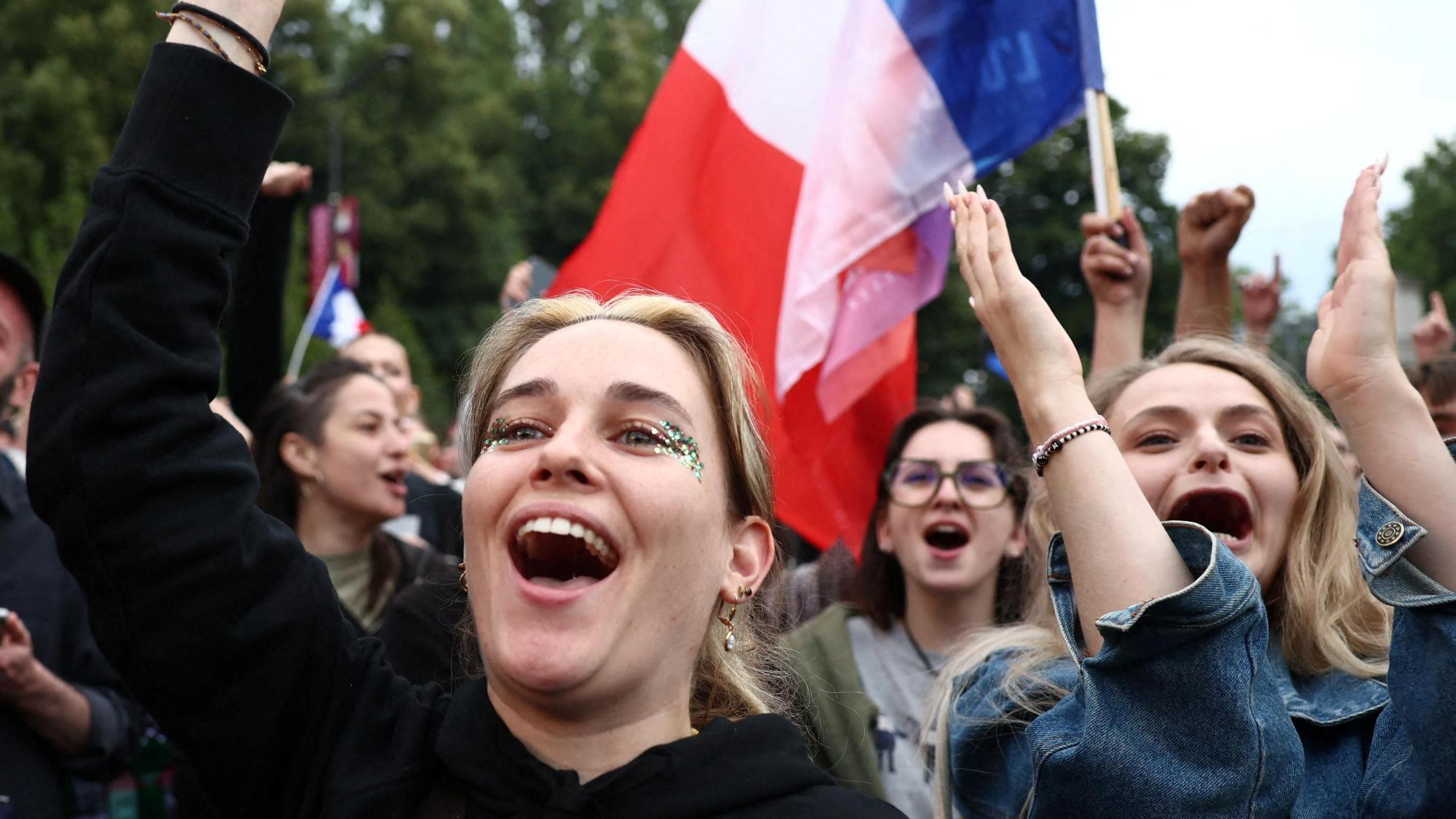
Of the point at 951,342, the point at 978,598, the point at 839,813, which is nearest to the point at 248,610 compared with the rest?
the point at 839,813

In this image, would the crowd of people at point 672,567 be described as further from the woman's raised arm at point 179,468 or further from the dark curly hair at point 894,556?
the dark curly hair at point 894,556

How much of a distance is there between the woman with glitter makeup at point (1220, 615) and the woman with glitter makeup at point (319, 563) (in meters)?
0.40

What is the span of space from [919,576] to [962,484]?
320 millimetres

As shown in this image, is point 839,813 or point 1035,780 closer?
point 839,813

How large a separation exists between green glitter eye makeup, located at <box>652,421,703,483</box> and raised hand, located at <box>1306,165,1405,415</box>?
0.97 metres

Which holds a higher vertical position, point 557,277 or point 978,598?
point 557,277

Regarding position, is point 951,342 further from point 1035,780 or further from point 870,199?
point 1035,780

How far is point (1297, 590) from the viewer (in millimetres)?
2609

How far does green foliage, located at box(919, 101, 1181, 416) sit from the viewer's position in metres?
28.0

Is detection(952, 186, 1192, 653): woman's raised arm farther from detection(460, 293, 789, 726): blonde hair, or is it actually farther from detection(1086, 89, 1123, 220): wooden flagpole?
detection(1086, 89, 1123, 220): wooden flagpole

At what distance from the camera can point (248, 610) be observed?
1.87m

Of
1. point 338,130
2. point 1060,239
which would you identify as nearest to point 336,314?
point 1060,239

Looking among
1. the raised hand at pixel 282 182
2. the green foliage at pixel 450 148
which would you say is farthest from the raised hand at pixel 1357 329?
Answer: the green foliage at pixel 450 148

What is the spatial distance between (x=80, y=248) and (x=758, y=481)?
108 cm
